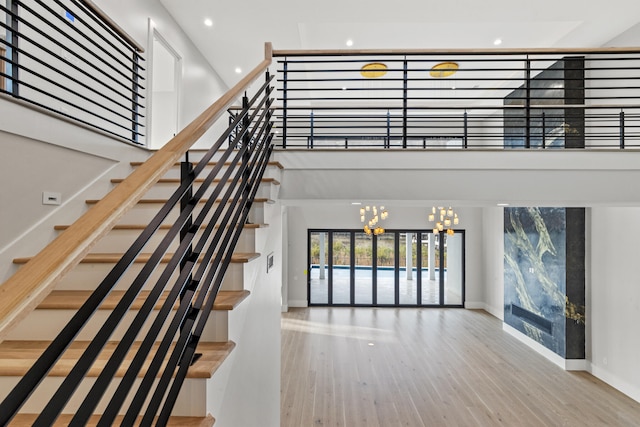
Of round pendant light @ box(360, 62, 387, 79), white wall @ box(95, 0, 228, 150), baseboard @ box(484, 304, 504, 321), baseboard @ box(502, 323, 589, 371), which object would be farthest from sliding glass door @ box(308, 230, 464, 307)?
white wall @ box(95, 0, 228, 150)

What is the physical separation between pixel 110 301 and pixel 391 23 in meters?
5.58

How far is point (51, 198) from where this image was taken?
2.16 m

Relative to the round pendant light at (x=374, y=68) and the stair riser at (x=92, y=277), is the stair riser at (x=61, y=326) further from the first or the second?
the round pendant light at (x=374, y=68)

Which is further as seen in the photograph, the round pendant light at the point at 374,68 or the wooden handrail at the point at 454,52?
the round pendant light at the point at 374,68

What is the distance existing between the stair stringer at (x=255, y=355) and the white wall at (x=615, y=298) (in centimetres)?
539

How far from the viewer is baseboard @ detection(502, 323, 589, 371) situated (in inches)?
232

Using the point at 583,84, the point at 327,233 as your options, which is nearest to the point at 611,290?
the point at 583,84

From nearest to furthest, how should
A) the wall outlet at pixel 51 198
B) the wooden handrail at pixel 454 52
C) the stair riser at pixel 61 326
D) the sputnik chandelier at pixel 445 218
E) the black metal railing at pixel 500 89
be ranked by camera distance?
the stair riser at pixel 61 326 < the wall outlet at pixel 51 198 < the wooden handrail at pixel 454 52 < the black metal railing at pixel 500 89 < the sputnik chandelier at pixel 445 218

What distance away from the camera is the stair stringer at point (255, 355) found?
1523 millimetres

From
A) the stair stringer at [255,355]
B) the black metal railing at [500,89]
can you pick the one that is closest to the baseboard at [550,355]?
the black metal railing at [500,89]

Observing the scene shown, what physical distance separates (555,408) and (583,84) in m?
5.33

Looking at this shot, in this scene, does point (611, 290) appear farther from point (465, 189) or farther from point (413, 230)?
point (413, 230)

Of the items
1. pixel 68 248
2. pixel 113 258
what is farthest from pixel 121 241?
pixel 68 248

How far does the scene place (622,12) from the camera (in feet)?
15.9
